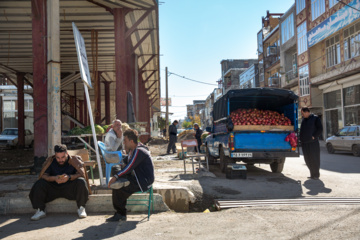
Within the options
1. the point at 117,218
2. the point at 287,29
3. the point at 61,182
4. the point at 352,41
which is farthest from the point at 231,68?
the point at 117,218

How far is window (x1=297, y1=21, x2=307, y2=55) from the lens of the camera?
31237 mm

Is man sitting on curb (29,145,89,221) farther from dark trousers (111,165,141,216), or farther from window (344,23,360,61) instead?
window (344,23,360,61)

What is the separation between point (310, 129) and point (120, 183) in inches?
228

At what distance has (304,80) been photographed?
3166 cm

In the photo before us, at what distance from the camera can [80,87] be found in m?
29.2

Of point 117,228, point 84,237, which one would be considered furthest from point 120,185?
point 84,237

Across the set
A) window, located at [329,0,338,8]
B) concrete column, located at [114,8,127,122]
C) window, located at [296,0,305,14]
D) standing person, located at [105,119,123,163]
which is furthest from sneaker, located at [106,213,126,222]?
window, located at [296,0,305,14]

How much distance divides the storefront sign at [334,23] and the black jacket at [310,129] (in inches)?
670

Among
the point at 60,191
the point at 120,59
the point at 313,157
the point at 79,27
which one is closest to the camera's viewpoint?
the point at 60,191

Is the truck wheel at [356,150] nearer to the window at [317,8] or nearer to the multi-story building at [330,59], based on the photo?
the multi-story building at [330,59]

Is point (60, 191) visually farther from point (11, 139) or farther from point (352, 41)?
point (352, 41)

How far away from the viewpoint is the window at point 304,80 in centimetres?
3084

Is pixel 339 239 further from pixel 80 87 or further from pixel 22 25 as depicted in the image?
pixel 80 87

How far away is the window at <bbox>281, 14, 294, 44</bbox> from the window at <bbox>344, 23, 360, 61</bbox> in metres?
10.8
